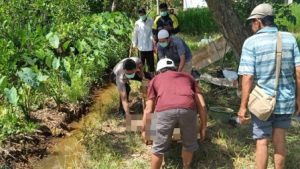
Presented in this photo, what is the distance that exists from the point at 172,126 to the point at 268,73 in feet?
3.67

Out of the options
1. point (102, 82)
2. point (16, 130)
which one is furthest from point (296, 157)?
point (102, 82)

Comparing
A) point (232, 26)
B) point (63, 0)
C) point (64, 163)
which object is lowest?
point (64, 163)

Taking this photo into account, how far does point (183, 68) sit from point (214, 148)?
1.52 meters

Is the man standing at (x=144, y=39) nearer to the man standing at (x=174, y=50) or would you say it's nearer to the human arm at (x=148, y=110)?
the man standing at (x=174, y=50)

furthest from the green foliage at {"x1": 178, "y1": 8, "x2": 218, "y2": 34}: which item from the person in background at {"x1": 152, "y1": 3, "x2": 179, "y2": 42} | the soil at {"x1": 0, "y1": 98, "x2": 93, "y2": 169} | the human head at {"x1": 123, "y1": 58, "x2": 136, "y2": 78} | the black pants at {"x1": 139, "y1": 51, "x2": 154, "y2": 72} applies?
the human head at {"x1": 123, "y1": 58, "x2": 136, "y2": 78}

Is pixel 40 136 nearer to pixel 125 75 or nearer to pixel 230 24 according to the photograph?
pixel 125 75

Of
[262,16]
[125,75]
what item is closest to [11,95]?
[125,75]

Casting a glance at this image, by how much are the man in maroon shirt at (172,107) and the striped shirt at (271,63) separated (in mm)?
694

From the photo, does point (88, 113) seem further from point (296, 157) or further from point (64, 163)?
point (296, 157)

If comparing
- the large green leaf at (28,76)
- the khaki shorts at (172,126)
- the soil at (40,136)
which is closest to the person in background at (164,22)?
the soil at (40,136)

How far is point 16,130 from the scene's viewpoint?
237 inches

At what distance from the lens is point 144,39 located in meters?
8.51

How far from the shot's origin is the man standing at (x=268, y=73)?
4.04 metres

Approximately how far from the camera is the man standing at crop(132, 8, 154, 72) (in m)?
8.52
